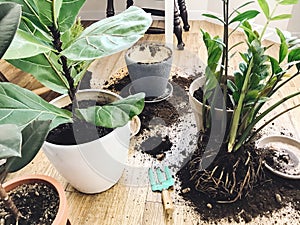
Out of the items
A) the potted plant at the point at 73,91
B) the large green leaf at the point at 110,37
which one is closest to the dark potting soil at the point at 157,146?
the potted plant at the point at 73,91

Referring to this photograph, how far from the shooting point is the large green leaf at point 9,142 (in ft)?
1.14

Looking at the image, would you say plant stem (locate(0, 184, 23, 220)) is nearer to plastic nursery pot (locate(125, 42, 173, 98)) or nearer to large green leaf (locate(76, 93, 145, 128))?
large green leaf (locate(76, 93, 145, 128))

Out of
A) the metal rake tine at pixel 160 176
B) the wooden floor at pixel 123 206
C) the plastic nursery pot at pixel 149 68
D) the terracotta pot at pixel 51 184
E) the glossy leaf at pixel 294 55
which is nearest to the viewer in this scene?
the terracotta pot at pixel 51 184

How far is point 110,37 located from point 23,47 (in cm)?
15

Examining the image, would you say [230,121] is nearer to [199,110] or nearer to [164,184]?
[199,110]

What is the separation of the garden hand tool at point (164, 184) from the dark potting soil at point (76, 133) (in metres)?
0.23

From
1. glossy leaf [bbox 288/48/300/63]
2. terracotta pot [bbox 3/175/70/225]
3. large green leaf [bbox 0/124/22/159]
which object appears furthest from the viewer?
glossy leaf [bbox 288/48/300/63]

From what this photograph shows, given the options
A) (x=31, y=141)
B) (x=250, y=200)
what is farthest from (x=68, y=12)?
(x=250, y=200)

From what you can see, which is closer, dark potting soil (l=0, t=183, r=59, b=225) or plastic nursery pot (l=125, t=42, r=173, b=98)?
dark potting soil (l=0, t=183, r=59, b=225)

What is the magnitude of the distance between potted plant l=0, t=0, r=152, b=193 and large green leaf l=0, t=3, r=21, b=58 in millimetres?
123

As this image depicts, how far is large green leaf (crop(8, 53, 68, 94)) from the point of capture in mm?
669

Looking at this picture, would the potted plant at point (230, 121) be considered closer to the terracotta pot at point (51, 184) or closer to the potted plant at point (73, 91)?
the potted plant at point (73, 91)

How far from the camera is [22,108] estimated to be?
60 cm

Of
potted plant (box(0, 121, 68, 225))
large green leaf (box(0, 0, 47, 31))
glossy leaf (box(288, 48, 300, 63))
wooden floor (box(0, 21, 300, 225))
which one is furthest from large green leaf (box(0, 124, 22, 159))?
glossy leaf (box(288, 48, 300, 63))
